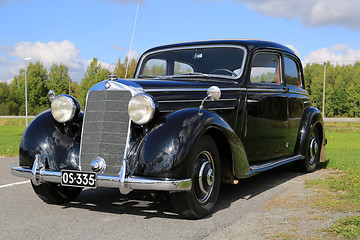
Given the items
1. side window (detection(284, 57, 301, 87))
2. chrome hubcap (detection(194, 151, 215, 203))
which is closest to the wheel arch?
chrome hubcap (detection(194, 151, 215, 203))

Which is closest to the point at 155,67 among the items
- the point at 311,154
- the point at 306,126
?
the point at 306,126

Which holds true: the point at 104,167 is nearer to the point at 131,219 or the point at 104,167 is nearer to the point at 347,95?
the point at 131,219

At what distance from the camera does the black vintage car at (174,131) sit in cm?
345

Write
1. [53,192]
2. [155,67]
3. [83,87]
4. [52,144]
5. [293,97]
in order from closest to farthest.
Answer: [52,144] < [53,192] < [155,67] < [293,97] < [83,87]

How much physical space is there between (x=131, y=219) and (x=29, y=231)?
945mm

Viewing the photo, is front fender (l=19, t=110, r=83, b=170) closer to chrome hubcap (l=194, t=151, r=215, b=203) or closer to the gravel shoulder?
chrome hubcap (l=194, t=151, r=215, b=203)

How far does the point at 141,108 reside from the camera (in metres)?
3.57

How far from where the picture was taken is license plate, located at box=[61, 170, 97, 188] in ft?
11.2

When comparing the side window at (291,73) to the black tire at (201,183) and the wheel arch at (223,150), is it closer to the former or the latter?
the wheel arch at (223,150)

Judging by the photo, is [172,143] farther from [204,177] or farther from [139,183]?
[204,177]

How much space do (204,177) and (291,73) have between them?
3.29m

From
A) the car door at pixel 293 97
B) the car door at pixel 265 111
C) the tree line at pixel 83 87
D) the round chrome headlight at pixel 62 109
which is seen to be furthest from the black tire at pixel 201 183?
the tree line at pixel 83 87

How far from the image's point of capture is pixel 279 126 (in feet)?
18.3

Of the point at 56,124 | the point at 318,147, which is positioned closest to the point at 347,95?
the point at 318,147
